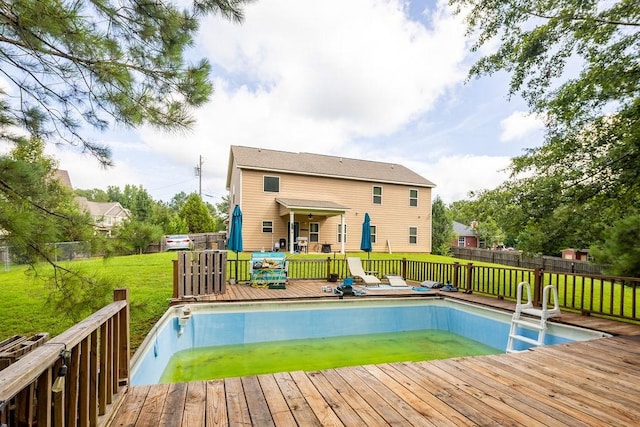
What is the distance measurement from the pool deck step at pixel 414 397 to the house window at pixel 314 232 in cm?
1430

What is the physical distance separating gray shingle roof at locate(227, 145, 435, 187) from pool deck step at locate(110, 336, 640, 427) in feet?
46.2

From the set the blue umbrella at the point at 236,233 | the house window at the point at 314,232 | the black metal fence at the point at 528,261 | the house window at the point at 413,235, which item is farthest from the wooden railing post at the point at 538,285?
the house window at the point at 413,235

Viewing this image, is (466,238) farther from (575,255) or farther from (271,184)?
(271,184)

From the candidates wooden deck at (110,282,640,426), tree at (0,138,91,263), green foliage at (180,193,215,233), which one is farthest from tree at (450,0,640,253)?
green foliage at (180,193,215,233)

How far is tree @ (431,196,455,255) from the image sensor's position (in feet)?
79.1

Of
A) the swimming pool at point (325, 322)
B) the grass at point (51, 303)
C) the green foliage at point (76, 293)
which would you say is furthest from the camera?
the swimming pool at point (325, 322)

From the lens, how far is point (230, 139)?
19375mm

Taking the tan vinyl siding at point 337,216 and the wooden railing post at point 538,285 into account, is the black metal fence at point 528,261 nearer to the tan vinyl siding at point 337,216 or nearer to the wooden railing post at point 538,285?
the tan vinyl siding at point 337,216

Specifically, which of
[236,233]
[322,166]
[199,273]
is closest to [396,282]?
[236,233]

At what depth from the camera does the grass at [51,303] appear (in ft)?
11.6

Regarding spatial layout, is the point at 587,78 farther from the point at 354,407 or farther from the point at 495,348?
the point at 354,407

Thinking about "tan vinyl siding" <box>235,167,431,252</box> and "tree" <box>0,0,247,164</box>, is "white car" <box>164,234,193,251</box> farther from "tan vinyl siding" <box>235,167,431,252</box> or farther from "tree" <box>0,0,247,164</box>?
"tree" <box>0,0,247,164</box>

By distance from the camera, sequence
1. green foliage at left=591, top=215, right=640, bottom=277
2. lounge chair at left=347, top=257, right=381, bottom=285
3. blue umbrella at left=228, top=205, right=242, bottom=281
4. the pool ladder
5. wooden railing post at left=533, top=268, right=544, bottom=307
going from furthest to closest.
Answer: lounge chair at left=347, top=257, right=381, bottom=285, blue umbrella at left=228, top=205, right=242, bottom=281, wooden railing post at left=533, top=268, right=544, bottom=307, green foliage at left=591, top=215, right=640, bottom=277, the pool ladder

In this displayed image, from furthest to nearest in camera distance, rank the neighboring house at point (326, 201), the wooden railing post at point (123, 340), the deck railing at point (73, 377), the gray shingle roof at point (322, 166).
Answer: the gray shingle roof at point (322, 166), the neighboring house at point (326, 201), the wooden railing post at point (123, 340), the deck railing at point (73, 377)
